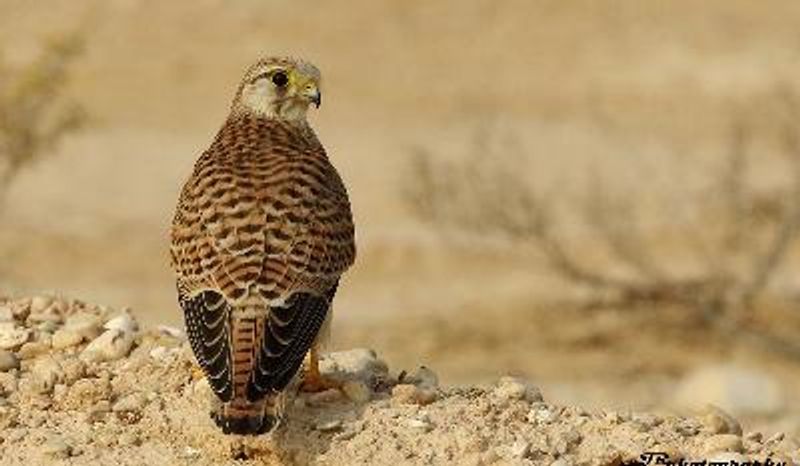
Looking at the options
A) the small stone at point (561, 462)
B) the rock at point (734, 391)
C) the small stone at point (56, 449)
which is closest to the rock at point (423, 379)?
Result: the small stone at point (561, 462)

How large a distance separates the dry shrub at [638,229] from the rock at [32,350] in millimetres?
10366

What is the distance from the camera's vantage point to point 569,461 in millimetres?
7402

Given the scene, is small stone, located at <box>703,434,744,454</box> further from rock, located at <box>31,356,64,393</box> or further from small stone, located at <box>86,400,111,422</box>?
rock, located at <box>31,356,64,393</box>

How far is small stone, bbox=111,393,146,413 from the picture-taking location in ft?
25.1

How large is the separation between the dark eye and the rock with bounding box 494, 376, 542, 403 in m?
1.39

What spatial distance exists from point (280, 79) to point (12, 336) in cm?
134

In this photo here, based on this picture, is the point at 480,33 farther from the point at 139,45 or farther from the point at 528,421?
the point at 528,421

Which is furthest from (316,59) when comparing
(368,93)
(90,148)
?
(90,148)

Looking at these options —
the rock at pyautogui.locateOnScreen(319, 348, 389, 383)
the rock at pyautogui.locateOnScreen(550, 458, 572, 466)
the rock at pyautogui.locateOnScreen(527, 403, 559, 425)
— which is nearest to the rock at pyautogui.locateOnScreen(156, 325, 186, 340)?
the rock at pyautogui.locateOnScreen(319, 348, 389, 383)

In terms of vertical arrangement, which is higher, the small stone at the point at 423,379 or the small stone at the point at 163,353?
the small stone at the point at 423,379

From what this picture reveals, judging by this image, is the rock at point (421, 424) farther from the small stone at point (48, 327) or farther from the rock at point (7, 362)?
the small stone at point (48, 327)

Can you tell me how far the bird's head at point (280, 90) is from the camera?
8406mm

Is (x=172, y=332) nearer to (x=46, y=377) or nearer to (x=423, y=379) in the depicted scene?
(x=46, y=377)

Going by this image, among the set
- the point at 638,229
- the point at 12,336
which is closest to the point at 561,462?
the point at 12,336
